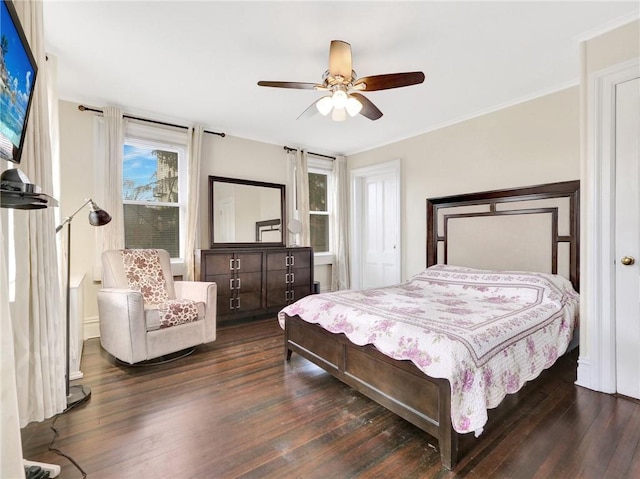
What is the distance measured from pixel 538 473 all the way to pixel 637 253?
64.3 inches

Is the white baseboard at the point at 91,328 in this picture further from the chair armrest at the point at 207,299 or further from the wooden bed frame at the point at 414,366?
the wooden bed frame at the point at 414,366

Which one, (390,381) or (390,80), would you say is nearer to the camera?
(390,381)

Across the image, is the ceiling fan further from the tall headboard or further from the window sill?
the window sill

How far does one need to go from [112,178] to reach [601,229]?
446cm

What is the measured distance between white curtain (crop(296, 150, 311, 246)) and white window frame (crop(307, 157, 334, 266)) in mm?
259

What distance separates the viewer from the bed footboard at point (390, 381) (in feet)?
5.12

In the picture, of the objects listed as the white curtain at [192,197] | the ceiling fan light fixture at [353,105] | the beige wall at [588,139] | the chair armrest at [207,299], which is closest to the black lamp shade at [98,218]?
the chair armrest at [207,299]

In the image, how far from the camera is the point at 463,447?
1643mm

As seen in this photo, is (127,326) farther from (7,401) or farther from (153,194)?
(153,194)

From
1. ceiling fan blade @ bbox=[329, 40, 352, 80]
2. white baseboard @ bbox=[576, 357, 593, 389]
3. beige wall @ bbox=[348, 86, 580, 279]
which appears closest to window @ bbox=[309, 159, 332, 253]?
beige wall @ bbox=[348, 86, 580, 279]

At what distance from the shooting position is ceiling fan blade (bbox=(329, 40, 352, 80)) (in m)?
2.00

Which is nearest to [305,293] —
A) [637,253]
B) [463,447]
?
[463,447]

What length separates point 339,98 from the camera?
227 centimetres

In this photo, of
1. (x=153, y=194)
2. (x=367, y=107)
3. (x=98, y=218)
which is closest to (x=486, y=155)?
(x=367, y=107)
